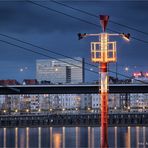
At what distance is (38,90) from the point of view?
164625 millimetres

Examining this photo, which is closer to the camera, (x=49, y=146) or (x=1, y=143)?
(x=49, y=146)

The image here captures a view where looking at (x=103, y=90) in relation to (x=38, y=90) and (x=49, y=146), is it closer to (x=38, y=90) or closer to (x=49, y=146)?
(x=49, y=146)

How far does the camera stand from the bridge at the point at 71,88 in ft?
528

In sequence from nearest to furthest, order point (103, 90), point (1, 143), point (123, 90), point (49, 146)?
point (103, 90) < point (49, 146) < point (1, 143) < point (123, 90)

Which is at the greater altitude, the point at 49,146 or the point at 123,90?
the point at 123,90

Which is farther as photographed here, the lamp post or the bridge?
the bridge

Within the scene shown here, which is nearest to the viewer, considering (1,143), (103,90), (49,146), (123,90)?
(103,90)

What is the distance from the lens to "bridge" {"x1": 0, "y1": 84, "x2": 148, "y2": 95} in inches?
6339

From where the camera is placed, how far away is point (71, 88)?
542 ft

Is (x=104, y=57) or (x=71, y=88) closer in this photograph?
(x=104, y=57)

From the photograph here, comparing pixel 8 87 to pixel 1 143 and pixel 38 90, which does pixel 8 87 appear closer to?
pixel 38 90

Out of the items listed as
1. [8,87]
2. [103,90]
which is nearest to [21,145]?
[8,87]

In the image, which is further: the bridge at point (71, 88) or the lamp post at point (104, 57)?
the bridge at point (71, 88)

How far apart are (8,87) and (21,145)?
4212cm
